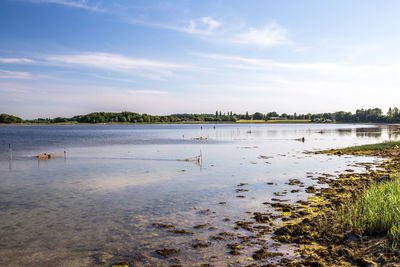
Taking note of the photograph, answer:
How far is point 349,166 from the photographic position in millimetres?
28984

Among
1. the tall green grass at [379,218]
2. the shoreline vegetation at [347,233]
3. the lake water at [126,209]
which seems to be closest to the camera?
the shoreline vegetation at [347,233]

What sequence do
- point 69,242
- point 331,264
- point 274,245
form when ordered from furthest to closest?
point 69,242 → point 274,245 → point 331,264

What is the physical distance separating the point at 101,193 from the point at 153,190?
3577mm

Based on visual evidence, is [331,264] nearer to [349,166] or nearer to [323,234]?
[323,234]

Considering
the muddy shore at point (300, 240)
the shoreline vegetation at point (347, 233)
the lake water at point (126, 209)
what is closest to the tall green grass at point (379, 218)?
the shoreline vegetation at point (347, 233)

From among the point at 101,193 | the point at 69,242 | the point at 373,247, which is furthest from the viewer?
the point at 101,193

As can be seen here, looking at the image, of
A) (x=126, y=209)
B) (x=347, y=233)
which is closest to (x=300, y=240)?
(x=347, y=233)

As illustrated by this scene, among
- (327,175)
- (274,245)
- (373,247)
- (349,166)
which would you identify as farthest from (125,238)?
(349,166)

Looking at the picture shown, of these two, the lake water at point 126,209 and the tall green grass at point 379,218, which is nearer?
the tall green grass at point 379,218

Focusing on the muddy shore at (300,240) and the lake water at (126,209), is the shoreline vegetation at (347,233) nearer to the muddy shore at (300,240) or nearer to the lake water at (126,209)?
the muddy shore at (300,240)

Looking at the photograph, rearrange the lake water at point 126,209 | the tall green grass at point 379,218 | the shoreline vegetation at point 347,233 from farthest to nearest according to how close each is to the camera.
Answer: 1. the lake water at point 126,209
2. the tall green grass at point 379,218
3. the shoreline vegetation at point 347,233

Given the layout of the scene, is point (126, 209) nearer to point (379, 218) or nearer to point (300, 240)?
point (300, 240)

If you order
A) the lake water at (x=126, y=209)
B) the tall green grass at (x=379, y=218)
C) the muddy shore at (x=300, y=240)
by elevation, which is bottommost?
the lake water at (x=126, y=209)

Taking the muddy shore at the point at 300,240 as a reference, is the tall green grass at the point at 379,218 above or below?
above
